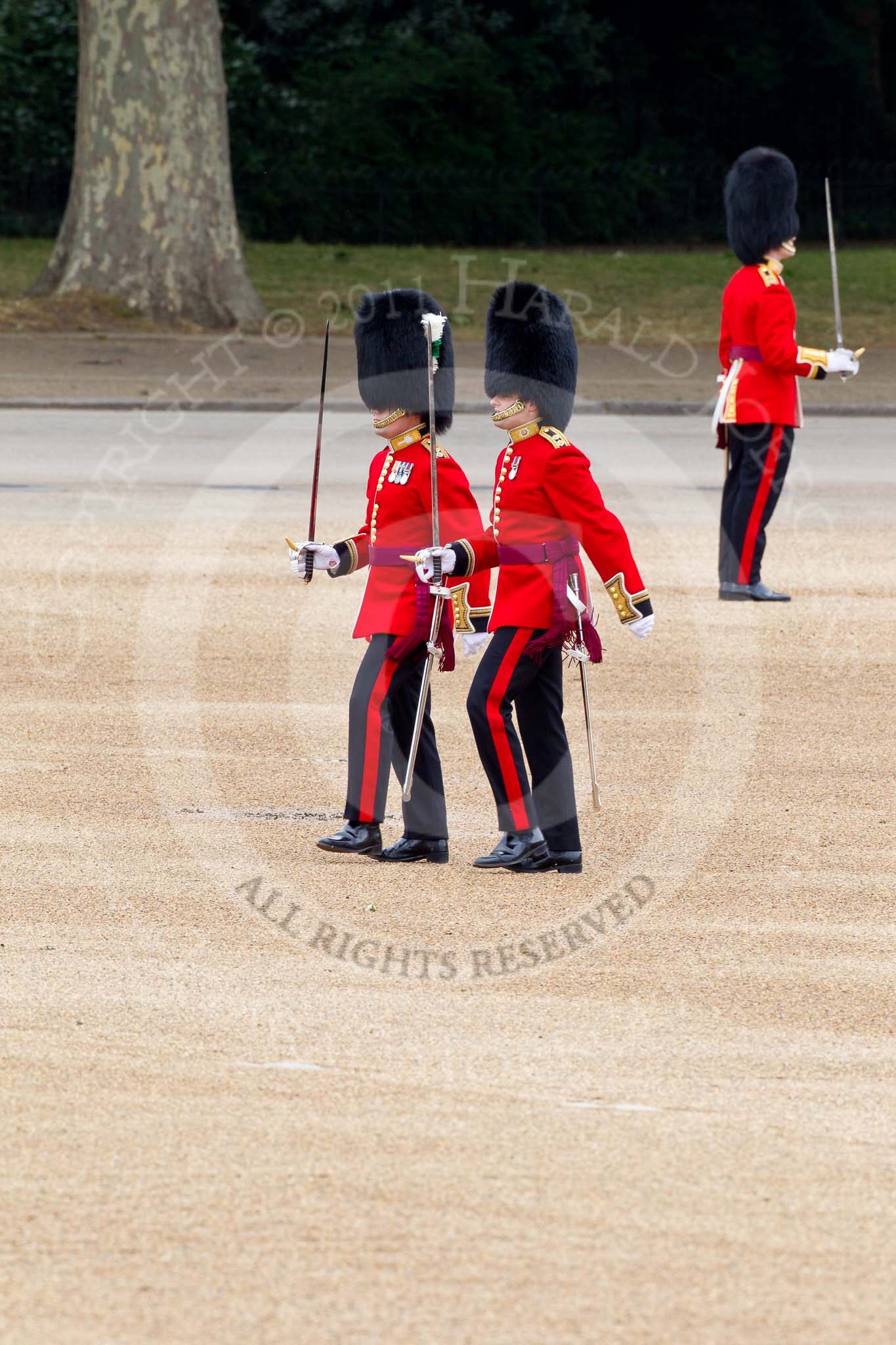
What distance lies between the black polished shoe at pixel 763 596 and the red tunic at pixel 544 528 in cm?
404

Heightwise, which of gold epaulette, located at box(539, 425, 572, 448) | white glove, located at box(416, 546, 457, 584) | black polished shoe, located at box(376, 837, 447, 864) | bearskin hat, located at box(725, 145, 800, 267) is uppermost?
bearskin hat, located at box(725, 145, 800, 267)

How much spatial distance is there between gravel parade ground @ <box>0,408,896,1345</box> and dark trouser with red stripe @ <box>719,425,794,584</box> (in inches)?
18.6

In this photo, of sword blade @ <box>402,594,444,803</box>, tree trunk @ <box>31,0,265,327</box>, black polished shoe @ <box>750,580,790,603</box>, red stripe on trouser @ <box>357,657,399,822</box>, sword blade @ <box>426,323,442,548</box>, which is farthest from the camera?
tree trunk @ <box>31,0,265,327</box>

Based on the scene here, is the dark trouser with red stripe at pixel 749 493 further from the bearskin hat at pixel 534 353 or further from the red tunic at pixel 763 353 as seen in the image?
the bearskin hat at pixel 534 353

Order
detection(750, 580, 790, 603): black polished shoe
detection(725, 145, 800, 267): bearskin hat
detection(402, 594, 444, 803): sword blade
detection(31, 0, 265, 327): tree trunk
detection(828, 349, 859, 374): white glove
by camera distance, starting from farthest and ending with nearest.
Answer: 1. detection(31, 0, 265, 327): tree trunk
2. detection(725, 145, 800, 267): bearskin hat
3. detection(750, 580, 790, 603): black polished shoe
4. detection(828, 349, 859, 374): white glove
5. detection(402, 594, 444, 803): sword blade

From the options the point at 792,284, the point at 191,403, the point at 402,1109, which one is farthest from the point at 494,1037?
the point at 792,284

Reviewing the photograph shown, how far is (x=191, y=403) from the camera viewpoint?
1723cm

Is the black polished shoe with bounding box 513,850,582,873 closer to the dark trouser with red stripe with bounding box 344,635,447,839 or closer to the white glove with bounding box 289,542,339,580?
the dark trouser with red stripe with bounding box 344,635,447,839

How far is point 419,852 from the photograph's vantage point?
5621 millimetres

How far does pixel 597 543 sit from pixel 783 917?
1.09 m

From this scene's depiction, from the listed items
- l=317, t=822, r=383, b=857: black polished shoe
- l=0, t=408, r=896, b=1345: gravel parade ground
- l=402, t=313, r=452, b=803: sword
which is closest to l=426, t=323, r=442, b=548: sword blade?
l=402, t=313, r=452, b=803: sword

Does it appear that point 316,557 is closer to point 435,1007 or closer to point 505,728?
point 505,728

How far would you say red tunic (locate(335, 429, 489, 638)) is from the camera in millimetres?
5473

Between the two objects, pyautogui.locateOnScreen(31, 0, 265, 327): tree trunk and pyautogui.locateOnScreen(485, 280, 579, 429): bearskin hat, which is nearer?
pyautogui.locateOnScreen(485, 280, 579, 429): bearskin hat
